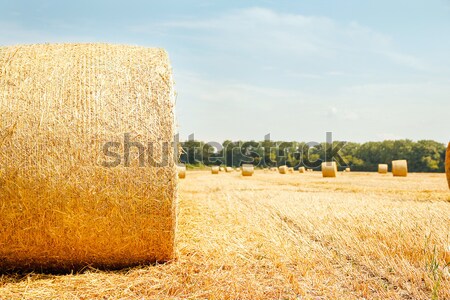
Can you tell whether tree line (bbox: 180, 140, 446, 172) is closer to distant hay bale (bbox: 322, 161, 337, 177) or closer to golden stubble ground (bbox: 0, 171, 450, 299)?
distant hay bale (bbox: 322, 161, 337, 177)

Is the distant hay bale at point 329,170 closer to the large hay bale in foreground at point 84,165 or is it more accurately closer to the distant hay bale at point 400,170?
the distant hay bale at point 400,170

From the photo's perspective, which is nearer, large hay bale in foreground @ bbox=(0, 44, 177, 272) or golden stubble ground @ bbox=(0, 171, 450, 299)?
golden stubble ground @ bbox=(0, 171, 450, 299)

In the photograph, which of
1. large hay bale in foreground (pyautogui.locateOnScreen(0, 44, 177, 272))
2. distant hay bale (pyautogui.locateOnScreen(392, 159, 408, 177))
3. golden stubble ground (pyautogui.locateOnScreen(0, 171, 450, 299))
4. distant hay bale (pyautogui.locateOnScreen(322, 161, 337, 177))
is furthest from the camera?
distant hay bale (pyautogui.locateOnScreen(392, 159, 408, 177))

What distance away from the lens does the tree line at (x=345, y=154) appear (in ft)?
188

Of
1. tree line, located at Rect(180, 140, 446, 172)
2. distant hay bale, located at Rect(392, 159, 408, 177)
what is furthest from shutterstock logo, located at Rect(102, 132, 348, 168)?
distant hay bale, located at Rect(392, 159, 408, 177)

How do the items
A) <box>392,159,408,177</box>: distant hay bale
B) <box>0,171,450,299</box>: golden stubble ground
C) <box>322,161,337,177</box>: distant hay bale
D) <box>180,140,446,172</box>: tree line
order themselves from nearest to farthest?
<box>0,171,450,299</box>: golden stubble ground → <box>322,161,337,177</box>: distant hay bale → <box>392,159,408,177</box>: distant hay bale → <box>180,140,446,172</box>: tree line

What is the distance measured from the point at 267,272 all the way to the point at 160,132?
5.87 ft

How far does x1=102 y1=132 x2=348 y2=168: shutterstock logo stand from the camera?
4.49 metres

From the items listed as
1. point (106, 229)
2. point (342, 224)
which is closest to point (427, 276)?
point (342, 224)

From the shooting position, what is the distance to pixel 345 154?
67125mm

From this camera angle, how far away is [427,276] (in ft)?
13.2

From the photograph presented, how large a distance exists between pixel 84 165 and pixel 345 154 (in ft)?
216

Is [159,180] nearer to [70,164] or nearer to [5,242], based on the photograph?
[70,164]

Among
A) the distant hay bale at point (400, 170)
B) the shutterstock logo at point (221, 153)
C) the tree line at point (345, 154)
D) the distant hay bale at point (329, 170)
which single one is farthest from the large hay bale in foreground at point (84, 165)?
the tree line at point (345, 154)
